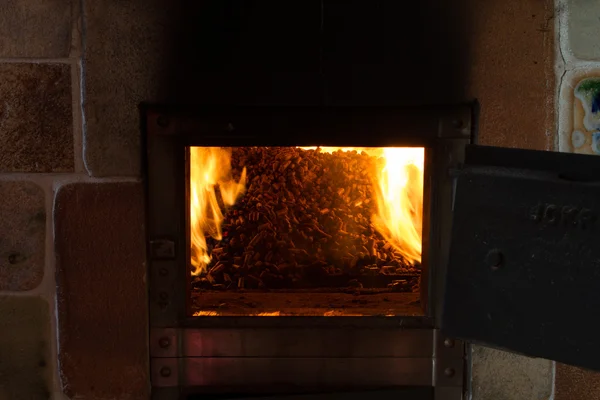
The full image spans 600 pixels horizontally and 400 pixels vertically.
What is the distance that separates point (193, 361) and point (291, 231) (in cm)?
60

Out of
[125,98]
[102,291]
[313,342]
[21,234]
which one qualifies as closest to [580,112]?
[313,342]

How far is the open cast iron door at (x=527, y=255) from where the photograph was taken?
809 millimetres

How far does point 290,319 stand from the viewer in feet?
4.74

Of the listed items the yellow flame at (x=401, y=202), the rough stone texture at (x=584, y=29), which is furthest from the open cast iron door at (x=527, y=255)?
the yellow flame at (x=401, y=202)

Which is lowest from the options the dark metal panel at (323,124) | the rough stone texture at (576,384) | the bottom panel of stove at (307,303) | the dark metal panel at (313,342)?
the rough stone texture at (576,384)

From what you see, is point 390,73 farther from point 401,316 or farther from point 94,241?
point 94,241

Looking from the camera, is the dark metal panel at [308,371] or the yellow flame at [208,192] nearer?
the dark metal panel at [308,371]

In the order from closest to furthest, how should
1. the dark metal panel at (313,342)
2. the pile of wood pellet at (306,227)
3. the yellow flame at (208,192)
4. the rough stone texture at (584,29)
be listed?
1. the rough stone texture at (584,29)
2. the dark metal panel at (313,342)
3. the yellow flame at (208,192)
4. the pile of wood pellet at (306,227)

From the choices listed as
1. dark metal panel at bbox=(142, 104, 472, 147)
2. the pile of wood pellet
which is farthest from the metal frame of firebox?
the pile of wood pellet

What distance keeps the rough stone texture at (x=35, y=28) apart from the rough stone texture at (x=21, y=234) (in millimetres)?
294

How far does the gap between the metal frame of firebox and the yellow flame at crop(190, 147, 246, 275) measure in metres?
0.30

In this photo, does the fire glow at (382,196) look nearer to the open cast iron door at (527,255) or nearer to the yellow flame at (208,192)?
the yellow flame at (208,192)

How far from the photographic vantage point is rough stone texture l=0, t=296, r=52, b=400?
1.41m

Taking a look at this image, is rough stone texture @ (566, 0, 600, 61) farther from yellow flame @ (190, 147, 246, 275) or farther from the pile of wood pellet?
yellow flame @ (190, 147, 246, 275)
